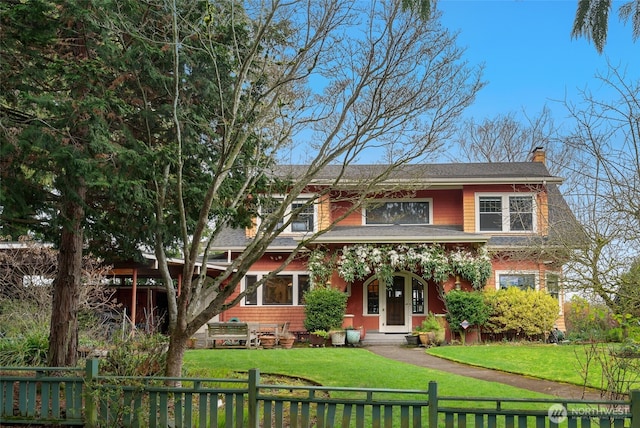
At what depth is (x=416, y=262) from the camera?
2011cm

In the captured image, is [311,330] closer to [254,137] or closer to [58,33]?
[254,137]

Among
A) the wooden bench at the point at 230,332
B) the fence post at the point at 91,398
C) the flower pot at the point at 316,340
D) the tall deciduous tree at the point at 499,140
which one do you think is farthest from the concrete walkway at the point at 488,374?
the tall deciduous tree at the point at 499,140

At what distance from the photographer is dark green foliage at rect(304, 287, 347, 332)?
64.8ft

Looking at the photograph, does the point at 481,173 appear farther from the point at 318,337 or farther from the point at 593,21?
the point at 593,21

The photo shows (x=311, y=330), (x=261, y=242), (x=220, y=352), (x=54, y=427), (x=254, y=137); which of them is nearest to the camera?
(x=54, y=427)

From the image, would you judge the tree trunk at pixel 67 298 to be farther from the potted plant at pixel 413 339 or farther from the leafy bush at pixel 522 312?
the leafy bush at pixel 522 312

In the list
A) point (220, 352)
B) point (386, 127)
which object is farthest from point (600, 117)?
point (220, 352)

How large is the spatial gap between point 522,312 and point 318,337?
680 centimetres

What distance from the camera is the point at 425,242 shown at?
20.2 metres

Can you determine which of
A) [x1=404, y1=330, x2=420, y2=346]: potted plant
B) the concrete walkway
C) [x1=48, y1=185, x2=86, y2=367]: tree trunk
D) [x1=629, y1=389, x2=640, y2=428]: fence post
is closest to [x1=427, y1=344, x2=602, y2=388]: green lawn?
the concrete walkway

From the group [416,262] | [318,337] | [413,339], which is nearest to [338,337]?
[318,337]

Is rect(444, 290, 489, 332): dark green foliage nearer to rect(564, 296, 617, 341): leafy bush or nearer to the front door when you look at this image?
the front door

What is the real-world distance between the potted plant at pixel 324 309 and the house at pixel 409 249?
73 centimetres

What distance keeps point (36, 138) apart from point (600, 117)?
7.82m
